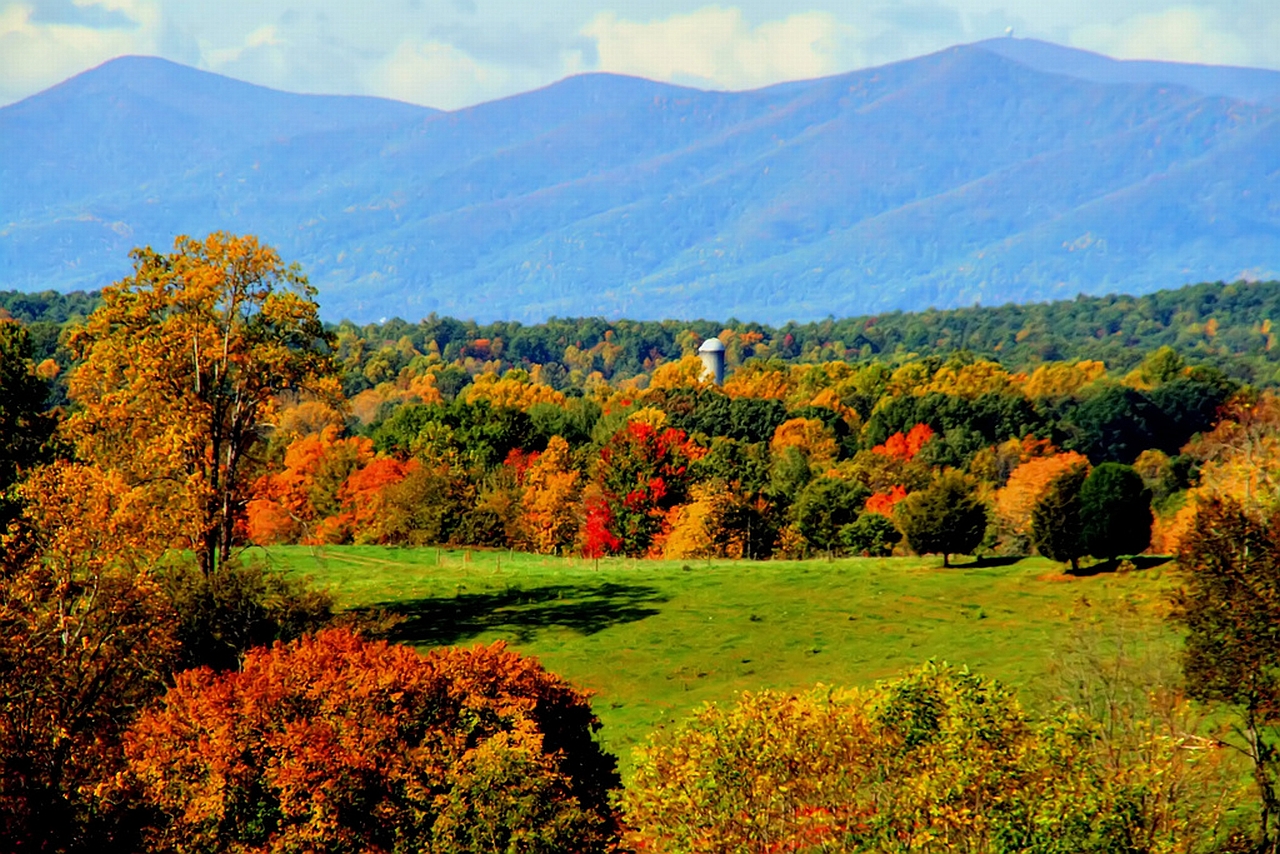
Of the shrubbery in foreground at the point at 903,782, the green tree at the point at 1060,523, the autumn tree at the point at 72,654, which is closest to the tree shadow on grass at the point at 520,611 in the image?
the green tree at the point at 1060,523

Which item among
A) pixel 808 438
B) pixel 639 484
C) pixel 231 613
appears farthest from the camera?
pixel 808 438

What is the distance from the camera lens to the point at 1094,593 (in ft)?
158

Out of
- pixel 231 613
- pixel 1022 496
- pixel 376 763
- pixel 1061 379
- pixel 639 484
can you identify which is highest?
pixel 1061 379

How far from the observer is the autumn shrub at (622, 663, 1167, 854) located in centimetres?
2311

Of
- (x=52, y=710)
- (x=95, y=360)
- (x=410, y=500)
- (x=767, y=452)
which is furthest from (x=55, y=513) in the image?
(x=767, y=452)

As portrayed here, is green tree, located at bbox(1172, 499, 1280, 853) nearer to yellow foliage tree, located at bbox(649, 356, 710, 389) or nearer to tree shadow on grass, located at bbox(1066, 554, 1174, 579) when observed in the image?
tree shadow on grass, located at bbox(1066, 554, 1174, 579)

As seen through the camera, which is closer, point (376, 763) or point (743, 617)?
point (376, 763)

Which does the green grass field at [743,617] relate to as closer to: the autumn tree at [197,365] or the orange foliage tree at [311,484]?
the autumn tree at [197,365]

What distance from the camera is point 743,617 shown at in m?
50.1

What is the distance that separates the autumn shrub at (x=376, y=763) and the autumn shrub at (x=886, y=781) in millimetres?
1802

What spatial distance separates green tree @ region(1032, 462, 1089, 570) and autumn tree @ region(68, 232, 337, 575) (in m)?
25.1

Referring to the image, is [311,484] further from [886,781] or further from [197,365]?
[886,781]

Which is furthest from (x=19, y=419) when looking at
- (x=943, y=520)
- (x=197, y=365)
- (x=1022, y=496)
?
(x=1022, y=496)

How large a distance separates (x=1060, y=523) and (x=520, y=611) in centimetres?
1926
